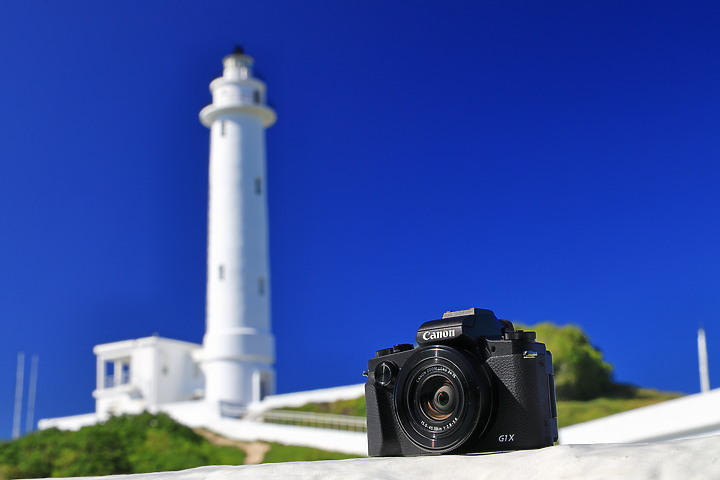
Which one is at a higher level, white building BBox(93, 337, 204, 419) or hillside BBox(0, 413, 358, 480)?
white building BBox(93, 337, 204, 419)

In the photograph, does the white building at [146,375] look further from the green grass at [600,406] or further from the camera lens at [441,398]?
the camera lens at [441,398]

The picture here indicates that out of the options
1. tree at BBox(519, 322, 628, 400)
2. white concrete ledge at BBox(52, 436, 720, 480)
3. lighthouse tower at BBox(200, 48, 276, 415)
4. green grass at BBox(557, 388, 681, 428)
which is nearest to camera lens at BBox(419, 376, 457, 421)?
white concrete ledge at BBox(52, 436, 720, 480)

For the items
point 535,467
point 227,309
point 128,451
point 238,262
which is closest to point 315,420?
point 128,451

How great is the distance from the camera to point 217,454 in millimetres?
19531

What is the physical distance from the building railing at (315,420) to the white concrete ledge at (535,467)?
60.4 feet

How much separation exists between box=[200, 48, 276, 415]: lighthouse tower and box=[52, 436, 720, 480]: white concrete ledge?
23884 millimetres

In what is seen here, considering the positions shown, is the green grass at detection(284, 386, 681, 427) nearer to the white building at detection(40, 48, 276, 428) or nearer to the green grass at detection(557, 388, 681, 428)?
the green grass at detection(557, 388, 681, 428)

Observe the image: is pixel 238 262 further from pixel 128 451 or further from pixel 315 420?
pixel 128 451

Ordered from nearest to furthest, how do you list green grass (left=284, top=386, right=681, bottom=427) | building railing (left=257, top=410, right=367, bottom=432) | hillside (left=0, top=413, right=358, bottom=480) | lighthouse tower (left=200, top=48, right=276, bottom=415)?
hillside (left=0, top=413, right=358, bottom=480) < green grass (left=284, top=386, right=681, bottom=427) < building railing (left=257, top=410, right=367, bottom=432) < lighthouse tower (left=200, top=48, right=276, bottom=415)

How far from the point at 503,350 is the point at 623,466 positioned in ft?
2.71

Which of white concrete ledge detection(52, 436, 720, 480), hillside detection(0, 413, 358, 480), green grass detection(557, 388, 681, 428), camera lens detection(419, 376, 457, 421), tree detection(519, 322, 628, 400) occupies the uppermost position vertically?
tree detection(519, 322, 628, 400)

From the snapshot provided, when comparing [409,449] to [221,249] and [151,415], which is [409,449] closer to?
[151,415]

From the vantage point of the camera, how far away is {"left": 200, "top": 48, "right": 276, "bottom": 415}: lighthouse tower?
26.6 meters

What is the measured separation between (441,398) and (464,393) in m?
0.09
